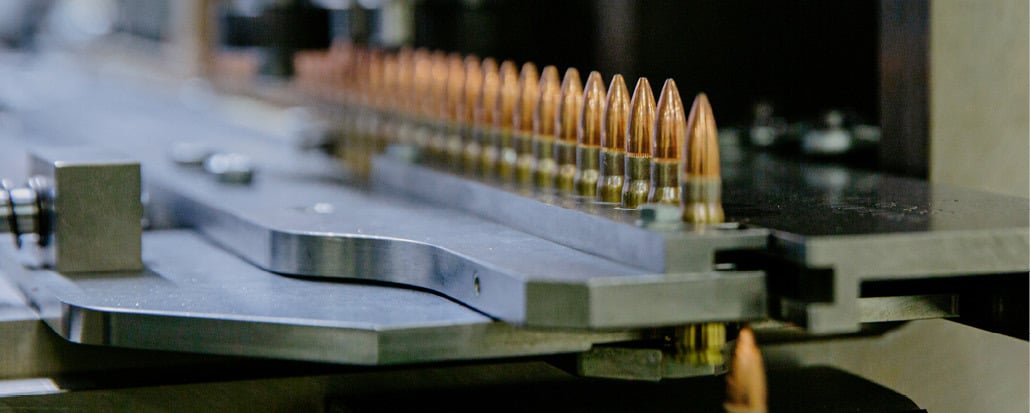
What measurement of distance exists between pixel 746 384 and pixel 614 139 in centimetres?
61

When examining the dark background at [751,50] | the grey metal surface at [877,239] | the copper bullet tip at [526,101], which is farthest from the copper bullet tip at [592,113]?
the dark background at [751,50]

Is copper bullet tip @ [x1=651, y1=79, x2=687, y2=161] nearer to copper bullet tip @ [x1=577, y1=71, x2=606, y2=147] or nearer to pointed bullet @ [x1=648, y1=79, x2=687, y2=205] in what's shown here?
pointed bullet @ [x1=648, y1=79, x2=687, y2=205]

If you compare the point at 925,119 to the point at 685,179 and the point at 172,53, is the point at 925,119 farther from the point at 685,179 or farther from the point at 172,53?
the point at 172,53

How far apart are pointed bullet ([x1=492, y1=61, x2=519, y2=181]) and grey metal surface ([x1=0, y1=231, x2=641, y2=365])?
0.68 metres

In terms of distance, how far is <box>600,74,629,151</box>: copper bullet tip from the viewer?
7.71ft

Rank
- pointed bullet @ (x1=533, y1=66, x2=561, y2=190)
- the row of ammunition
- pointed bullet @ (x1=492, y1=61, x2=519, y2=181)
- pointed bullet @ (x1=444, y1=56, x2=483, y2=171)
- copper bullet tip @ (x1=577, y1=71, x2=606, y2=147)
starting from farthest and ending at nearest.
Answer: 1. pointed bullet @ (x1=444, y1=56, x2=483, y2=171)
2. pointed bullet @ (x1=492, y1=61, x2=519, y2=181)
3. pointed bullet @ (x1=533, y1=66, x2=561, y2=190)
4. copper bullet tip @ (x1=577, y1=71, x2=606, y2=147)
5. the row of ammunition

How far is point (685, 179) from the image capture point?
2.04 meters

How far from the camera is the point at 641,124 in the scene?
7.40 ft

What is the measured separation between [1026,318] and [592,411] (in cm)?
72

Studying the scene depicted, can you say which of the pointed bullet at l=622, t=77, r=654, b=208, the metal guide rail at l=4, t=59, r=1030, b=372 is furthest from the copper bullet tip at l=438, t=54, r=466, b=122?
the pointed bullet at l=622, t=77, r=654, b=208

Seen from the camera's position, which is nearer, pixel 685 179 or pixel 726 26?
pixel 685 179

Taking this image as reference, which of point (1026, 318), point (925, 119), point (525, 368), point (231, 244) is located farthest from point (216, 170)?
point (1026, 318)

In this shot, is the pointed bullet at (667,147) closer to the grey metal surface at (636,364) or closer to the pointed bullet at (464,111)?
the grey metal surface at (636,364)

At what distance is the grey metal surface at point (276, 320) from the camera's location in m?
1.95
